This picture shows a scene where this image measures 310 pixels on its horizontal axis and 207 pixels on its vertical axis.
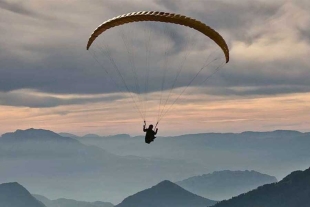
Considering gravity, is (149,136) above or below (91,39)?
below

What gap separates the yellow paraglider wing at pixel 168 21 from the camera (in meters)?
61.1

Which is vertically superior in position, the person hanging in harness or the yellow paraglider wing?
the yellow paraglider wing

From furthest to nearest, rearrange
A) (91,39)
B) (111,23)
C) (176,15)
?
1. (91,39)
2. (111,23)
3. (176,15)

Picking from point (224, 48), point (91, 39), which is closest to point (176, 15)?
point (224, 48)

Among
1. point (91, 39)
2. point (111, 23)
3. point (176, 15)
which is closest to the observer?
point (176, 15)

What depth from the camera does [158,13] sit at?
6147 cm

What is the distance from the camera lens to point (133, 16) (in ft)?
203

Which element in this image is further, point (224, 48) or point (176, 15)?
point (224, 48)

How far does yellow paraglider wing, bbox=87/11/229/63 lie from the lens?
6106 centimetres

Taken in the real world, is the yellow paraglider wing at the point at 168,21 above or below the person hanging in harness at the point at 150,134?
above

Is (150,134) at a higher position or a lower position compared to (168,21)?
lower

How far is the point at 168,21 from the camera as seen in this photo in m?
61.3

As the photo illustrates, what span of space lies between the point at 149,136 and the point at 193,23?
16169 millimetres

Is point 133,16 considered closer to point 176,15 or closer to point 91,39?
point 176,15
